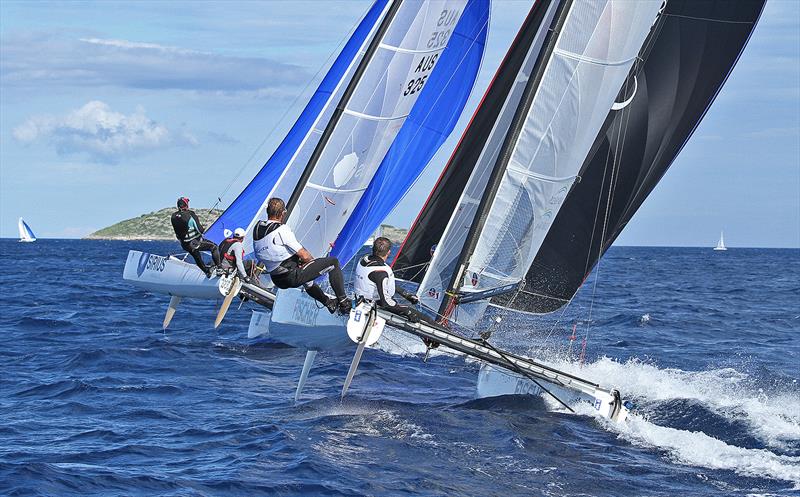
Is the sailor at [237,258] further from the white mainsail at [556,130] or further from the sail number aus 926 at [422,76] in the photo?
the sail number aus 926 at [422,76]

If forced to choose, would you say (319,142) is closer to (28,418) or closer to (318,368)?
(318,368)

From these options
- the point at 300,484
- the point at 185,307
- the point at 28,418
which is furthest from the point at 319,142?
the point at 185,307

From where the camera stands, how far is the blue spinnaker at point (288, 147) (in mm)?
16391

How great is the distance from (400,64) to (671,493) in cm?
838

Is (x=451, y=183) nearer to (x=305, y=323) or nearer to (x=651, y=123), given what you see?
(x=651, y=123)

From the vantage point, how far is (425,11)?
15.2 meters

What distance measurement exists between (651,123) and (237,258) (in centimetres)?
553

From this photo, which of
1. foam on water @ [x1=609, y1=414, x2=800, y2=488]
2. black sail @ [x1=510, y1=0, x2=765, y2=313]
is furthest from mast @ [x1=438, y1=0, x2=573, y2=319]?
foam on water @ [x1=609, y1=414, x2=800, y2=488]

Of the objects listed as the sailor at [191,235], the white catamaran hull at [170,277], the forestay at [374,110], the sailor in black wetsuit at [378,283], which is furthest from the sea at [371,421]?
the forestay at [374,110]

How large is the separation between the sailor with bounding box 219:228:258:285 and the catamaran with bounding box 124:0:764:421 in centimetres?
19

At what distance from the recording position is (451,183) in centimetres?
1512

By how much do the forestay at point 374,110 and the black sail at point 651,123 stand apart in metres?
3.34

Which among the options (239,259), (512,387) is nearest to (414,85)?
(239,259)

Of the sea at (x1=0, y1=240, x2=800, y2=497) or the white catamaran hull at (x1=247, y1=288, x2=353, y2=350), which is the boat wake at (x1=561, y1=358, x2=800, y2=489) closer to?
the sea at (x1=0, y1=240, x2=800, y2=497)
